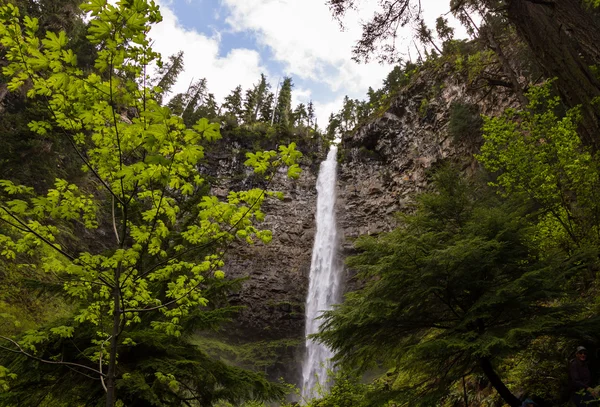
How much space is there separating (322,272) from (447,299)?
21173 millimetres

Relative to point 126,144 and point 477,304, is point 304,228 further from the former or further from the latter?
point 126,144

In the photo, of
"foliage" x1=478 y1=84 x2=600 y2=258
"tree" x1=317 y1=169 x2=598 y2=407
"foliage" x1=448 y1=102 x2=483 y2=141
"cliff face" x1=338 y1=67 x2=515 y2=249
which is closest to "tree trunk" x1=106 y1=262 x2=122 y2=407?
"tree" x1=317 y1=169 x2=598 y2=407

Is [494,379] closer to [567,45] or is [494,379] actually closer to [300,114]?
[567,45]

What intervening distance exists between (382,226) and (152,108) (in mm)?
23843

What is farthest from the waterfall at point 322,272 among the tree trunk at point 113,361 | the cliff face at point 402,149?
the tree trunk at point 113,361

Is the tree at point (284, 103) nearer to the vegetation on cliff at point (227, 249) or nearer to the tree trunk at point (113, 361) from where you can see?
the vegetation on cliff at point (227, 249)

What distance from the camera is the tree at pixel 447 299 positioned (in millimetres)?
5012

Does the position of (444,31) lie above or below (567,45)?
above

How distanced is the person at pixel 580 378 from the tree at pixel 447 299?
57cm

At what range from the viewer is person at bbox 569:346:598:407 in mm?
4758

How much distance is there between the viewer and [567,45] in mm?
6223

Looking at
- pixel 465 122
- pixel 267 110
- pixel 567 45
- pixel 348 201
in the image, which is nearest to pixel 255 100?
pixel 267 110

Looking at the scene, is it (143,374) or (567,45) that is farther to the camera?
(567,45)

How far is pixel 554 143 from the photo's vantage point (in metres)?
6.58
